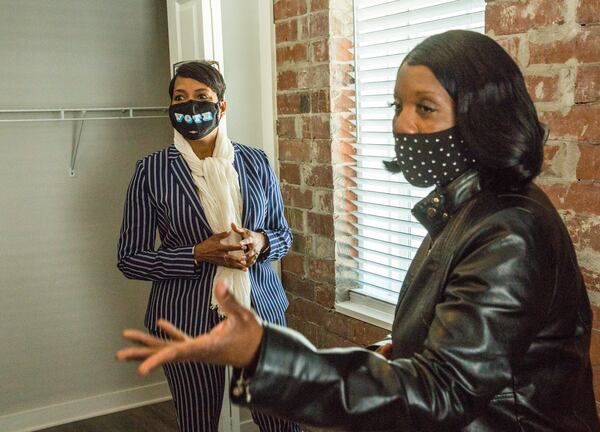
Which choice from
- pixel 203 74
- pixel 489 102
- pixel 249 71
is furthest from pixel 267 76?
pixel 489 102

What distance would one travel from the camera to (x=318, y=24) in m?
2.49

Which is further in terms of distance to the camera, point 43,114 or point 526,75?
point 43,114

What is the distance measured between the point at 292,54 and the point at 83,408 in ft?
6.39

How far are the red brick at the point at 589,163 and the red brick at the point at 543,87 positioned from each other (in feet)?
0.48

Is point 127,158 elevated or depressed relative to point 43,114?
depressed

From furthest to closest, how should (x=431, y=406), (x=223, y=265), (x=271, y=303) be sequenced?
(x=271, y=303) → (x=223, y=265) → (x=431, y=406)

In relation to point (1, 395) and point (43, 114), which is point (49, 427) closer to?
point (1, 395)

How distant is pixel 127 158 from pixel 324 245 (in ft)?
3.92

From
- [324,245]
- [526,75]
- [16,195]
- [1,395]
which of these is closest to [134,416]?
[1,395]

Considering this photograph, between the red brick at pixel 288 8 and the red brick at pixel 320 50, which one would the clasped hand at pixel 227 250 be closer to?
the red brick at pixel 320 50

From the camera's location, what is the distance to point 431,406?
880 millimetres

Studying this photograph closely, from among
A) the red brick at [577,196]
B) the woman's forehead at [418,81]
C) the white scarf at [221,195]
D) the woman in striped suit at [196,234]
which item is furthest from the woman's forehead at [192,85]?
the woman's forehead at [418,81]

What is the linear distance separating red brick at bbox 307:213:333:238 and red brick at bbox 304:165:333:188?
0.38 feet

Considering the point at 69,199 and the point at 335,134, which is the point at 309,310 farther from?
the point at 69,199
